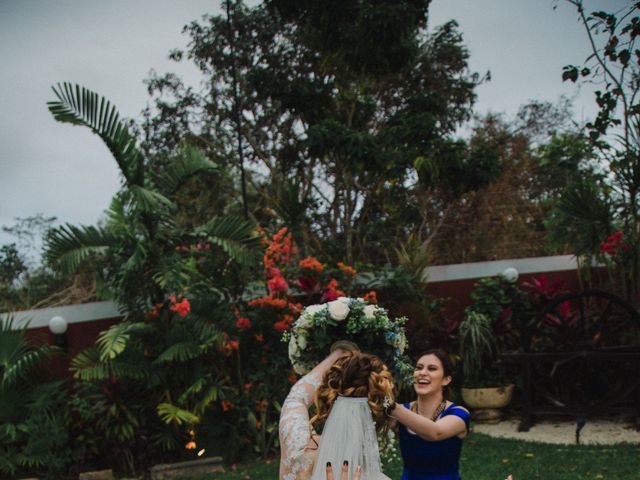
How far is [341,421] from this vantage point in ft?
9.29

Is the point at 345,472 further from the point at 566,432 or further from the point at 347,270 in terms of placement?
the point at 566,432

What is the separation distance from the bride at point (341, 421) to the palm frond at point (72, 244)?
533 cm

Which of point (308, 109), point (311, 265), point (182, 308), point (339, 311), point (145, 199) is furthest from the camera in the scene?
point (308, 109)

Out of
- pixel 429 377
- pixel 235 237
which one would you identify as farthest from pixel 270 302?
pixel 429 377

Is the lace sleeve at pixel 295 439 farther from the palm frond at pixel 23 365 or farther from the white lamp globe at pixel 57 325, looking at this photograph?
the white lamp globe at pixel 57 325

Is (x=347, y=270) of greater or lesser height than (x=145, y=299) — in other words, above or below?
above

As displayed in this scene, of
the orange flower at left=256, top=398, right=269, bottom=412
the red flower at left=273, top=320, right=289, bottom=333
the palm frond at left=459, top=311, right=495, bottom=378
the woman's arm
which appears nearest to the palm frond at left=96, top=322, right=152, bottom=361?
the red flower at left=273, top=320, right=289, bottom=333

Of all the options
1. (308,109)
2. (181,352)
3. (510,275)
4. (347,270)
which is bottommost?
(181,352)

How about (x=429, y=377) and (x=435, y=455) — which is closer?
(x=435, y=455)

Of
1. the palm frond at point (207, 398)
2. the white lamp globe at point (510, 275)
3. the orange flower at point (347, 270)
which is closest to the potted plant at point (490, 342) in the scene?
the white lamp globe at point (510, 275)

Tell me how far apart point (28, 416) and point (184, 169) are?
10.8 ft

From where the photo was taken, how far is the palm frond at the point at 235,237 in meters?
7.98

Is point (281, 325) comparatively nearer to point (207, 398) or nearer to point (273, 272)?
point (273, 272)

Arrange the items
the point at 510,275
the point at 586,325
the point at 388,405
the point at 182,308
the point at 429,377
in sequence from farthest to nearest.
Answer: the point at 510,275
the point at 586,325
the point at 182,308
the point at 429,377
the point at 388,405
